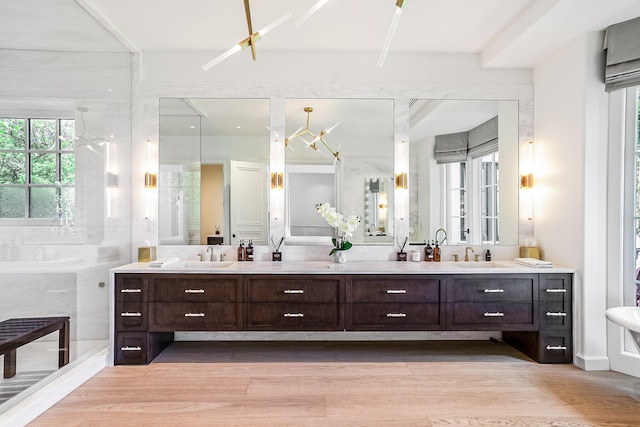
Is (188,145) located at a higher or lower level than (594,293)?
higher

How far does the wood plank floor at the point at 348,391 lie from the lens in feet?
7.77

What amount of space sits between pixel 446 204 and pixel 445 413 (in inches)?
76.7

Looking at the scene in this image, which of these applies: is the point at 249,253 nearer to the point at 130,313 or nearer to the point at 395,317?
the point at 130,313

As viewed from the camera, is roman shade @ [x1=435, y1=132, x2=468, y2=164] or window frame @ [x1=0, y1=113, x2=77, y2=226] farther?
roman shade @ [x1=435, y1=132, x2=468, y2=164]

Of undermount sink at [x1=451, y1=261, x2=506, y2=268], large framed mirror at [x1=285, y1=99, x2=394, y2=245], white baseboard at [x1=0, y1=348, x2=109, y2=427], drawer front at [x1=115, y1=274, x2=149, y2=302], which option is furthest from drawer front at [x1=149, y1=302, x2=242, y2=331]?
undermount sink at [x1=451, y1=261, x2=506, y2=268]

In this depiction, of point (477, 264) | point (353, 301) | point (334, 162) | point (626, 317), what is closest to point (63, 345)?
point (353, 301)

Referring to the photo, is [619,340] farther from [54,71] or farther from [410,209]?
[54,71]

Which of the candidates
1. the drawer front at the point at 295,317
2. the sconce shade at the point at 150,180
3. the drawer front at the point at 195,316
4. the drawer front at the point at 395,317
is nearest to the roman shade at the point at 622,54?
the drawer front at the point at 395,317

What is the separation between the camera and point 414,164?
12.5ft

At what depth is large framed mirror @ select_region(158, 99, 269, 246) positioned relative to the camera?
3.75 m

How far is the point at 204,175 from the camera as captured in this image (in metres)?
3.77

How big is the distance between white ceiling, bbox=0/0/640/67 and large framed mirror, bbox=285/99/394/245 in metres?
0.57

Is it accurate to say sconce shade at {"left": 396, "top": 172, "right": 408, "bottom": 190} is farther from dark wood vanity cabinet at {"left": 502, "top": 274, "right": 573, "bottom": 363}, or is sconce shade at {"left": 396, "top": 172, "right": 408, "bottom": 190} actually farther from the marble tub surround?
dark wood vanity cabinet at {"left": 502, "top": 274, "right": 573, "bottom": 363}

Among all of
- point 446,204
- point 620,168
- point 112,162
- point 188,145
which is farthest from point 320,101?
point 620,168
